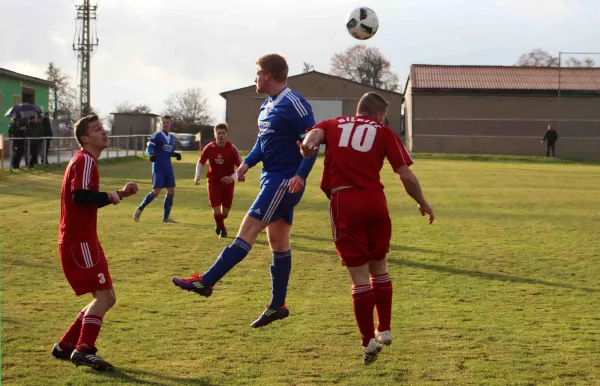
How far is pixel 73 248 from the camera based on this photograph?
5.64 metres

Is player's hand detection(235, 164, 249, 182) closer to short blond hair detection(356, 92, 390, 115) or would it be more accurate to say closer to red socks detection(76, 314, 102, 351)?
short blond hair detection(356, 92, 390, 115)

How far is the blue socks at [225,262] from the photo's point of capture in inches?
254

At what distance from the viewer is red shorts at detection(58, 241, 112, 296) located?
18.5 ft

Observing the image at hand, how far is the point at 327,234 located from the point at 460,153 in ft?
150

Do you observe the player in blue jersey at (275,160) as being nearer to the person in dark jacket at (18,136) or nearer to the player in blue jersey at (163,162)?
the player in blue jersey at (163,162)

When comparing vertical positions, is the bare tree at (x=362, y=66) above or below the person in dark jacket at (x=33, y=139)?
above

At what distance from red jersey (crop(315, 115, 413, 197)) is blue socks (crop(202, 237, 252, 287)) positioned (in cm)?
109

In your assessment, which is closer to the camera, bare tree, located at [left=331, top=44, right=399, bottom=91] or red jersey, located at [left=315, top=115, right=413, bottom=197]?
red jersey, located at [left=315, top=115, right=413, bottom=197]

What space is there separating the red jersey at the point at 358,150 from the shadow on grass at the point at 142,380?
1649 millimetres

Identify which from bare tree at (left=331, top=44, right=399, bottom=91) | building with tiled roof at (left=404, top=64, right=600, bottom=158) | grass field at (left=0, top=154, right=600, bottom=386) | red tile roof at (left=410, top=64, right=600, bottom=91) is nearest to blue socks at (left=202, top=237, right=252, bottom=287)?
grass field at (left=0, top=154, right=600, bottom=386)

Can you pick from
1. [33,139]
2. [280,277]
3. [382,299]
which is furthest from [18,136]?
[382,299]

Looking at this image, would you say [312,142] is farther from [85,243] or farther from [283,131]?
[85,243]

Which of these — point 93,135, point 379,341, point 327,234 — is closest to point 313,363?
point 379,341

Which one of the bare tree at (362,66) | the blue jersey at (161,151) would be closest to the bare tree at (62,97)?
the bare tree at (362,66)
